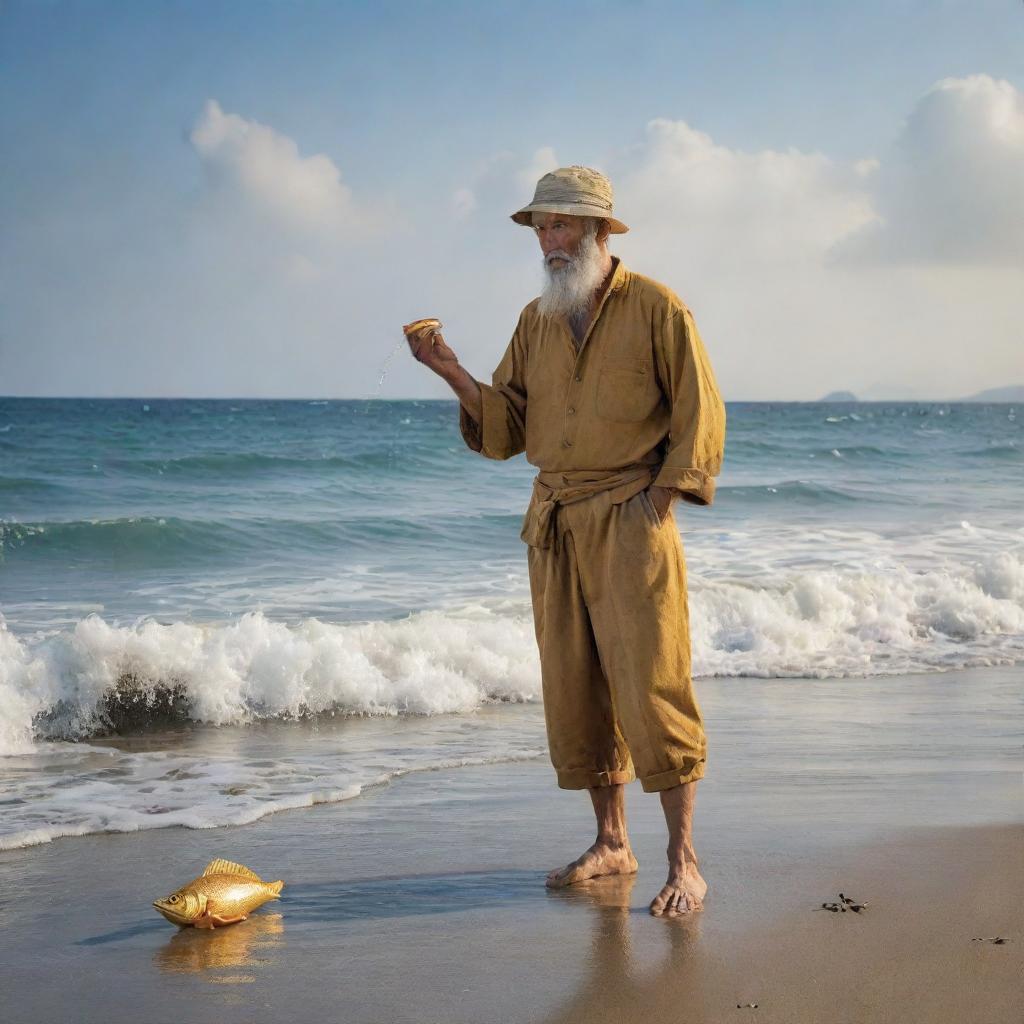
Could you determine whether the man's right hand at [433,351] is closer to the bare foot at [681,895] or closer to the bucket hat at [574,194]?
the bucket hat at [574,194]

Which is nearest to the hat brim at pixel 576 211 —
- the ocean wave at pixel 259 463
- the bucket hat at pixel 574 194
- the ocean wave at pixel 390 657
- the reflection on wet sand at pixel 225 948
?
the bucket hat at pixel 574 194

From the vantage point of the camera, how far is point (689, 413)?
3174 mm

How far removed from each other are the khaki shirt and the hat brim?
105mm

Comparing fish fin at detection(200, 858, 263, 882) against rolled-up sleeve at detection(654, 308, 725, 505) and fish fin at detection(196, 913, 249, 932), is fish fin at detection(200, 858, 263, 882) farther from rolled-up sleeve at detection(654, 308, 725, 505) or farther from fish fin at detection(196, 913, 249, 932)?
rolled-up sleeve at detection(654, 308, 725, 505)

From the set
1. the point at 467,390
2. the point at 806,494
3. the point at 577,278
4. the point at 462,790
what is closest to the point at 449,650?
the point at 462,790

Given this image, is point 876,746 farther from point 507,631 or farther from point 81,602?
point 81,602

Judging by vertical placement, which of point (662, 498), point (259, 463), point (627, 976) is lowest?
point (627, 976)

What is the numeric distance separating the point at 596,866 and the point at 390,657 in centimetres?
402

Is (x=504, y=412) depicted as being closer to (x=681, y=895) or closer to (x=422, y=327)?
(x=422, y=327)

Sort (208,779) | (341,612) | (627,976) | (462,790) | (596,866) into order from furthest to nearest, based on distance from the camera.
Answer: (341,612) → (208,779) → (462,790) → (596,866) → (627,976)

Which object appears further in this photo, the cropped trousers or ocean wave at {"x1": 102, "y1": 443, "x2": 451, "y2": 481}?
ocean wave at {"x1": 102, "y1": 443, "x2": 451, "y2": 481}

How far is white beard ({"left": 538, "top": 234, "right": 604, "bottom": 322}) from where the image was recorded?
10.8ft

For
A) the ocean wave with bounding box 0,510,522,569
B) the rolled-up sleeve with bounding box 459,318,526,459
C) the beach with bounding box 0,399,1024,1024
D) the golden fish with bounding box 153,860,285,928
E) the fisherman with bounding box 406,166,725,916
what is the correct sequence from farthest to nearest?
the ocean wave with bounding box 0,510,522,569 → the rolled-up sleeve with bounding box 459,318,526,459 → the fisherman with bounding box 406,166,725,916 → the golden fish with bounding box 153,860,285,928 → the beach with bounding box 0,399,1024,1024

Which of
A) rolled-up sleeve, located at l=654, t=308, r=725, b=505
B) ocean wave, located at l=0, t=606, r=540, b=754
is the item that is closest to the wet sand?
rolled-up sleeve, located at l=654, t=308, r=725, b=505
